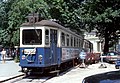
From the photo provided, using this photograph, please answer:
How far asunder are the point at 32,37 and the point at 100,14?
24.5 metres

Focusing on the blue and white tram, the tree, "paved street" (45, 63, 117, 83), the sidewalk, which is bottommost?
"paved street" (45, 63, 117, 83)

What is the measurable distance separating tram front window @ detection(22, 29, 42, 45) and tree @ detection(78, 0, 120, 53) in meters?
22.0

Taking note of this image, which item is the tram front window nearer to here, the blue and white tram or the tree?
the blue and white tram

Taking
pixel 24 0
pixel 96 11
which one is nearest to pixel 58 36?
pixel 24 0

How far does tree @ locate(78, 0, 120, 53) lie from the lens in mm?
41562

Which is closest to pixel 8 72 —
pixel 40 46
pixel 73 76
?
pixel 40 46

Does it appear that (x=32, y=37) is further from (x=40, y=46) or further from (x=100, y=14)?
(x=100, y=14)

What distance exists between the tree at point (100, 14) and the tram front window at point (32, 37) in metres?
22.0

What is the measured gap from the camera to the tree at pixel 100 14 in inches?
1636

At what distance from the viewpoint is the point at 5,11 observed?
48438 millimetres

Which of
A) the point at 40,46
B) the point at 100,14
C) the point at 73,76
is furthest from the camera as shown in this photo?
the point at 100,14

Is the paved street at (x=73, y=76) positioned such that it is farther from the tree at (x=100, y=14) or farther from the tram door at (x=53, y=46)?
the tree at (x=100, y=14)

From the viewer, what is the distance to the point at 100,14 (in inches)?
1686

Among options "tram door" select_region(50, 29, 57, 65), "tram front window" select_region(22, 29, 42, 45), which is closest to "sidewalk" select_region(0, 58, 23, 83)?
"tram front window" select_region(22, 29, 42, 45)
